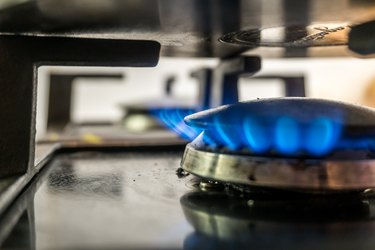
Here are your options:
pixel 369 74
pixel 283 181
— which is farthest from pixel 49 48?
pixel 369 74

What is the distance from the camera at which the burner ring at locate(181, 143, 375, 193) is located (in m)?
0.42

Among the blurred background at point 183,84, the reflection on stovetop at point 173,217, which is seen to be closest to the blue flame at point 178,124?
→ the reflection on stovetop at point 173,217

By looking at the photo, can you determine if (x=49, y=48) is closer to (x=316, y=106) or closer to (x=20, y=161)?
(x=20, y=161)

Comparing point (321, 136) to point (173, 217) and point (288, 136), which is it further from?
point (173, 217)

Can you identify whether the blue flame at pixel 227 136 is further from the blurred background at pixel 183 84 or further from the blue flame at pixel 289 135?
the blurred background at pixel 183 84

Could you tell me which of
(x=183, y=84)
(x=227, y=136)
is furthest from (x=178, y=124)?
(x=183, y=84)

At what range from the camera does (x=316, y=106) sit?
478 millimetres

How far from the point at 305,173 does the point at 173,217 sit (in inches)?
5.2

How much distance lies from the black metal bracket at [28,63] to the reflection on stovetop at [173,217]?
4 cm

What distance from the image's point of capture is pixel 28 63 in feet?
1.74

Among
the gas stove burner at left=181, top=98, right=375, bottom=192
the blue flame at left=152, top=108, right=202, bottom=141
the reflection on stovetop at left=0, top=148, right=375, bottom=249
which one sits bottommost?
the reflection on stovetop at left=0, top=148, right=375, bottom=249

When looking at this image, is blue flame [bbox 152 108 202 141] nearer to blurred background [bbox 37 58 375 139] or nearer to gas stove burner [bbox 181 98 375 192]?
gas stove burner [bbox 181 98 375 192]

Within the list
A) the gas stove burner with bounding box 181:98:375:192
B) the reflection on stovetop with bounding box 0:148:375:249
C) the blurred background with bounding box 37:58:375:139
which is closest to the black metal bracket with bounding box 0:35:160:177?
the reflection on stovetop with bounding box 0:148:375:249

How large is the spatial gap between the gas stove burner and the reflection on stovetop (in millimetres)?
26
